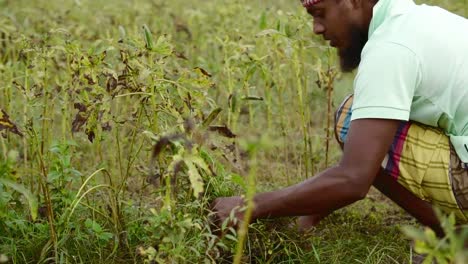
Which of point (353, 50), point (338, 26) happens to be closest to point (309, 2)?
point (338, 26)

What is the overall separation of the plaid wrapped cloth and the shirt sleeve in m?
0.24

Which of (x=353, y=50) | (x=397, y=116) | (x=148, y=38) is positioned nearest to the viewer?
(x=397, y=116)

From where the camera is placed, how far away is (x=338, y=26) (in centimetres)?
239

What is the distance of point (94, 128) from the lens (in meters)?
2.42

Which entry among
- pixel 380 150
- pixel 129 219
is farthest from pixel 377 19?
pixel 129 219

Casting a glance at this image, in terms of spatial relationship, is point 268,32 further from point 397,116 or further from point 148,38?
point 397,116

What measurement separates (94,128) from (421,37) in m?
1.01

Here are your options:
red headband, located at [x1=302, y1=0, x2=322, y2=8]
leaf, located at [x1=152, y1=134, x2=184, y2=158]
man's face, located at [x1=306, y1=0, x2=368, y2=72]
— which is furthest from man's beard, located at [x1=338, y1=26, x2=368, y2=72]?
leaf, located at [x1=152, y1=134, x2=184, y2=158]

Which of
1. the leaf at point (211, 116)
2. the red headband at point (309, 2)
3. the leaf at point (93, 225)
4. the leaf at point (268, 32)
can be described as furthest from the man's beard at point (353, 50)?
the leaf at point (93, 225)

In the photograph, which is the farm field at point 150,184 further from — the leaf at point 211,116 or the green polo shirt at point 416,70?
the green polo shirt at point 416,70

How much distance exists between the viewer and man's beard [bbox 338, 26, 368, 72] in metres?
2.41

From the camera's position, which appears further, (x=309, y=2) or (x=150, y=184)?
(x=150, y=184)

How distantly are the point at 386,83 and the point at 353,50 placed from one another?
39 centimetres

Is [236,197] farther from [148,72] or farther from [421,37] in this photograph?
[421,37]
